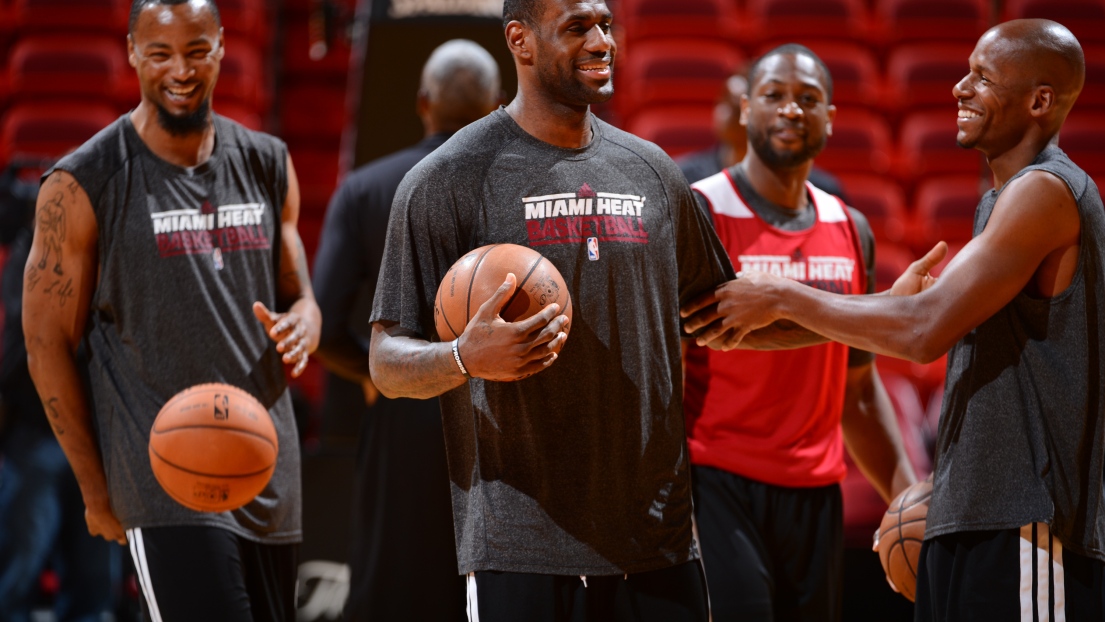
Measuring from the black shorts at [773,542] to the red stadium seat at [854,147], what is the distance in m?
4.99

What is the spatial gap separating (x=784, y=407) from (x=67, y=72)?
7012 mm

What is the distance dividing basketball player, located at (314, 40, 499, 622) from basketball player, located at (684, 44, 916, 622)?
1.09 m

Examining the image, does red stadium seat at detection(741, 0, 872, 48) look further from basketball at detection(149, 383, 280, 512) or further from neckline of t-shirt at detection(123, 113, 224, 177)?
basketball at detection(149, 383, 280, 512)

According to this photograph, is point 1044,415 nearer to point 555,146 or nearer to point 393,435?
point 555,146

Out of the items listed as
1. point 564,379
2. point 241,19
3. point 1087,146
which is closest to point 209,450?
point 564,379

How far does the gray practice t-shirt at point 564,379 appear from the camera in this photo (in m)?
2.71

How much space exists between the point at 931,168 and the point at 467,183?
21.9ft

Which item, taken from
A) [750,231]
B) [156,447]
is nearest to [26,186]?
[156,447]

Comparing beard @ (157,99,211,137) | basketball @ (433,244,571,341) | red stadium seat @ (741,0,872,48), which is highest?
red stadium seat @ (741,0,872,48)

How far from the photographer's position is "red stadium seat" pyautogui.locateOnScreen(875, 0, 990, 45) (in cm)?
929

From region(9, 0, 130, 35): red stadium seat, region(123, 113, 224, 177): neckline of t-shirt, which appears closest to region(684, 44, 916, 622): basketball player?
region(123, 113, 224, 177): neckline of t-shirt

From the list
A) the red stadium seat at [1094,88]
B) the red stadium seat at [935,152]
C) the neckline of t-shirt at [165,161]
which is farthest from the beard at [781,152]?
the red stadium seat at [1094,88]

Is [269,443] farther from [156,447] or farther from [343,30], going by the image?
[343,30]

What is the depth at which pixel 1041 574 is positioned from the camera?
2.86 m
